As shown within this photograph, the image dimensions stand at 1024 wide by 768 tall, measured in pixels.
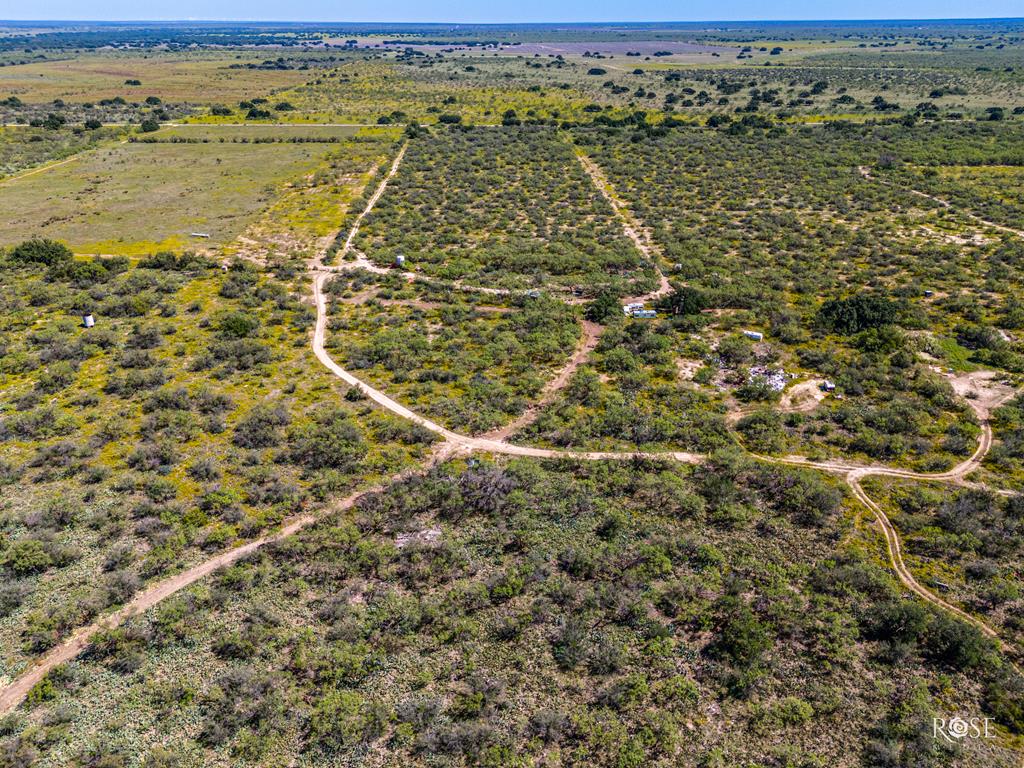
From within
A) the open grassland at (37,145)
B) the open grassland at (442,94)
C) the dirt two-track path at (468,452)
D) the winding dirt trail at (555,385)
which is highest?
the open grassland at (442,94)

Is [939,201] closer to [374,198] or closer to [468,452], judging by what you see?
[374,198]

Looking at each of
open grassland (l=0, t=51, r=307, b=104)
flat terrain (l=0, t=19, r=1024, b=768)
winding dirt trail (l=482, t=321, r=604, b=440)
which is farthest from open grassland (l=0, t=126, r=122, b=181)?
winding dirt trail (l=482, t=321, r=604, b=440)

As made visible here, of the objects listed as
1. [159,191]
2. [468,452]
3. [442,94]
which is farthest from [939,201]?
[442,94]

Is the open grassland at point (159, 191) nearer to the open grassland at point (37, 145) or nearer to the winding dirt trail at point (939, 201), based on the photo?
the open grassland at point (37, 145)

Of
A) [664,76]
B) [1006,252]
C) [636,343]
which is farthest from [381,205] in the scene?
[664,76]

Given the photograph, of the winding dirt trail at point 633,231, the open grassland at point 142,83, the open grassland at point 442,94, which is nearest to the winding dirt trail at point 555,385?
the winding dirt trail at point 633,231
